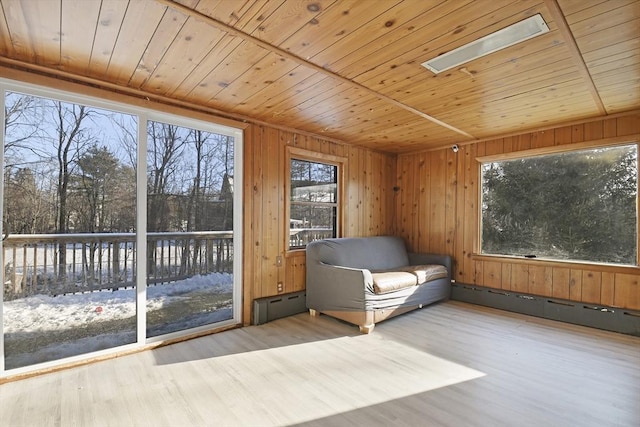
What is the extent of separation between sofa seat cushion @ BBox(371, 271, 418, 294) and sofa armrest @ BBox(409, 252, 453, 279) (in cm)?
90

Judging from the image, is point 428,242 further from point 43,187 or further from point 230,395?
point 43,187

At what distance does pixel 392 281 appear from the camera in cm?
350

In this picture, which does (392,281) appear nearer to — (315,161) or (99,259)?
(315,161)

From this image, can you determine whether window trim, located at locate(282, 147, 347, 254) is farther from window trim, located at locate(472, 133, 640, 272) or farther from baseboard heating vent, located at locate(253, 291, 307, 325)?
window trim, located at locate(472, 133, 640, 272)

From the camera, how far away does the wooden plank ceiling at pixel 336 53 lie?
166cm

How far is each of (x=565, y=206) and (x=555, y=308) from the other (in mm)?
1230

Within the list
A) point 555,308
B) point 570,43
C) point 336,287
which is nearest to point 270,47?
point 570,43

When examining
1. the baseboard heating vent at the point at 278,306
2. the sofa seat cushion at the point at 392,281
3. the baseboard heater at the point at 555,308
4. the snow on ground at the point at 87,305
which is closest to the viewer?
the snow on ground at the point at 87,305

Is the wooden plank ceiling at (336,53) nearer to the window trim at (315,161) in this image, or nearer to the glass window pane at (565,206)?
the glass window pane at (565,206)

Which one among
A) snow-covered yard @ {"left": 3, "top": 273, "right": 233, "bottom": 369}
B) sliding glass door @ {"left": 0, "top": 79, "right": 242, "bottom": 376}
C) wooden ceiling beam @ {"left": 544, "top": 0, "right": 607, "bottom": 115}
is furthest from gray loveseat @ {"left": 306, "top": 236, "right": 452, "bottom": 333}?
wooden ceiling beam @ {"left": 544, "top": 0, "right": 607, "bottom": 115}

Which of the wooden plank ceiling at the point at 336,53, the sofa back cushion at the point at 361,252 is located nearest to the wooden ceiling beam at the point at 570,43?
the wooden plank ceiling at the point at 336,53

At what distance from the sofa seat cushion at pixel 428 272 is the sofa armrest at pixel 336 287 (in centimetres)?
87

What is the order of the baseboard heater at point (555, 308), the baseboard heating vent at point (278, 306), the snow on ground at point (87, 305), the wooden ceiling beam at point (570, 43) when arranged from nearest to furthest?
the wooden ceiling beam at point (570, 43), the snow on ground at point (87, 305), the baseboard heater at point (555, 308), the baseboard heating vent at point (278, 306)

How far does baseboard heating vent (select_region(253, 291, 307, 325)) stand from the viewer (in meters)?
3.52
